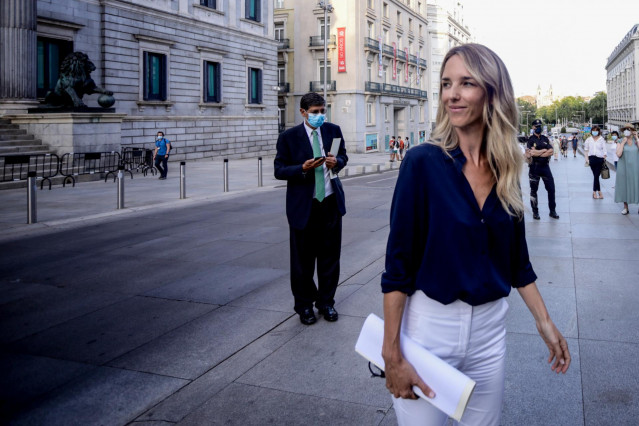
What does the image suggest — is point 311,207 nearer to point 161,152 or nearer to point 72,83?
point 161,152

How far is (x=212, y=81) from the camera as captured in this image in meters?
35.6

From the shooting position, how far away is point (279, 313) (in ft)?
19.2

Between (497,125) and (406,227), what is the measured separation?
1.62 ft

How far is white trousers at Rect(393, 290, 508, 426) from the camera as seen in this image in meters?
2.07

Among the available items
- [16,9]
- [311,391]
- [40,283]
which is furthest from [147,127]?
[311,391]

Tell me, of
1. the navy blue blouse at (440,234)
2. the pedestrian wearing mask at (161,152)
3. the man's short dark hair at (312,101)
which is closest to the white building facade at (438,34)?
the pedestrian wearing mask at (161,152)

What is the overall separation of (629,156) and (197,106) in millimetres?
25541

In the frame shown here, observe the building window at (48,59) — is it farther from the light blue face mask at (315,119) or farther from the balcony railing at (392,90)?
the balcony railing at (392,90)

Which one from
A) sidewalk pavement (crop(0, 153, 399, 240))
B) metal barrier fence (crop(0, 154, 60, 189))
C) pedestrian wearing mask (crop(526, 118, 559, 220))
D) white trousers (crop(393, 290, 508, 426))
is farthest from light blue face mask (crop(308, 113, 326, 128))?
metal barrier fence (crop(0, 154, 60, 189))

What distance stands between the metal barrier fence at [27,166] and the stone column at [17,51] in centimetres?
419

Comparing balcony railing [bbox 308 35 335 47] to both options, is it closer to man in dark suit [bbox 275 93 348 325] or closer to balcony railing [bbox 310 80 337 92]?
balcony railing [bbox 310 80 337 92]

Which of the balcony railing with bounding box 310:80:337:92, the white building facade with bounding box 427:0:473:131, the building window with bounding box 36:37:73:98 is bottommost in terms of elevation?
the building window with bounding box 36:37:73:98

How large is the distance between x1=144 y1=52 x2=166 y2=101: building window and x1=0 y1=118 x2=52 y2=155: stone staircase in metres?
8.59

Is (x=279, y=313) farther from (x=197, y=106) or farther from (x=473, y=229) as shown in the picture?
(x=197, y=106)
